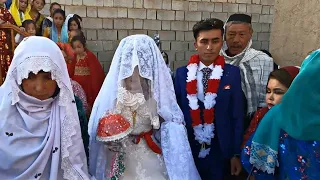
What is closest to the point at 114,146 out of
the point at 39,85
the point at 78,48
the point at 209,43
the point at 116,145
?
the point at 116,145

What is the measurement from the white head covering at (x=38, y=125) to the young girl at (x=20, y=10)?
13.2 feet

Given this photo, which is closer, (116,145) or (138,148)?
(116,145)

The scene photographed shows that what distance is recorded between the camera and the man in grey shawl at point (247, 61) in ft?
10.3

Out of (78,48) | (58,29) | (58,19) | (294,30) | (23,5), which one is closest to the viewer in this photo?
(294,30)

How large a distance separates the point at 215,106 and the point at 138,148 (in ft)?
2.52

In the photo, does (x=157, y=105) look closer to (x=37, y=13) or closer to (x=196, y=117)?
(x=196, y=117)

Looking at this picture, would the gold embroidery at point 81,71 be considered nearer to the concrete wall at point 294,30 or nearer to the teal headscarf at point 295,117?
the concrete wall at point 294,30

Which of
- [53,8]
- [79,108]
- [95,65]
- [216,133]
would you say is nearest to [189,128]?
[216,133]

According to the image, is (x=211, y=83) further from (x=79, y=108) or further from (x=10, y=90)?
(x=10, y=90)

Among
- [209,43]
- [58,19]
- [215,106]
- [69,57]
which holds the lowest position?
[215,106]

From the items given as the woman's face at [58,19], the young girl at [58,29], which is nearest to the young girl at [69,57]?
the young girl at [58,29]

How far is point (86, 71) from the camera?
500cm

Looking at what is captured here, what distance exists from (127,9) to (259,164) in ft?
18.3

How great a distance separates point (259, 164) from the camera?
6.72 ft
